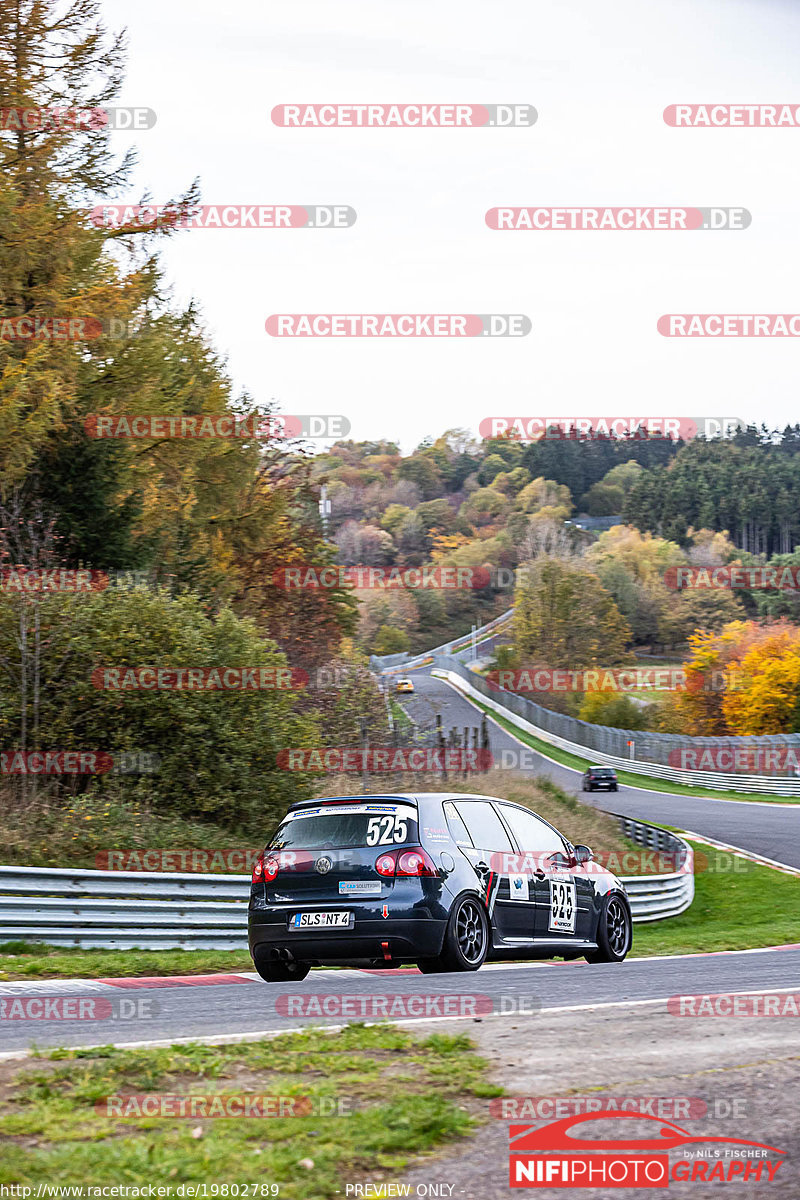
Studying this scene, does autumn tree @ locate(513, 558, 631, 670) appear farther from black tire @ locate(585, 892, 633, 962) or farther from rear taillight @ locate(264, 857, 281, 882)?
rear taillight @ locate(264, 857, 281, 882)

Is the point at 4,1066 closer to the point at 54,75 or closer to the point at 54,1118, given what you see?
the point at 54,1118

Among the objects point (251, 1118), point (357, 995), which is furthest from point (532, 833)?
point (251, 1118)

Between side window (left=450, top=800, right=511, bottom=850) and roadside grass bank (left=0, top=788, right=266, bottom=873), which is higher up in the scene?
side window (left=450, top=800, right=511, bottom=850)

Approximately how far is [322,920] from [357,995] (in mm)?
995

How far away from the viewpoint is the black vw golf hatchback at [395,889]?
969 centimetres

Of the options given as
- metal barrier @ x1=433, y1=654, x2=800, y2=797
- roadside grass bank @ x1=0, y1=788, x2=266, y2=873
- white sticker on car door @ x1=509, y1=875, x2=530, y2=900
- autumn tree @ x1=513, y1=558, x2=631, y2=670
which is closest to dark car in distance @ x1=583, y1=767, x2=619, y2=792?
metal barrier @ x1=433, y1=654, x2=800, y2=797

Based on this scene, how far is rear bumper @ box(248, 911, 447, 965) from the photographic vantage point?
9.60 meters

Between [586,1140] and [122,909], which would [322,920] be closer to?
[122,909]

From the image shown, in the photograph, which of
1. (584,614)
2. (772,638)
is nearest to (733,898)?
(772,638)

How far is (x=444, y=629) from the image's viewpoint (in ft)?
459

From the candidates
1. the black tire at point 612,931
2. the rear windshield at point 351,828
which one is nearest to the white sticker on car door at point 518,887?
the rear windshield at point 351,828

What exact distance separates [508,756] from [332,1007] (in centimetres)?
5395

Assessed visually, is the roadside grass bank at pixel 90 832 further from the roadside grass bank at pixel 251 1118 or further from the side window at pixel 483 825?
the roadside grass bank at pixel 251 1118

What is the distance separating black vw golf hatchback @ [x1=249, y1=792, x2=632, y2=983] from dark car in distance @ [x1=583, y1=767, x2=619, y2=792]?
149 ft
